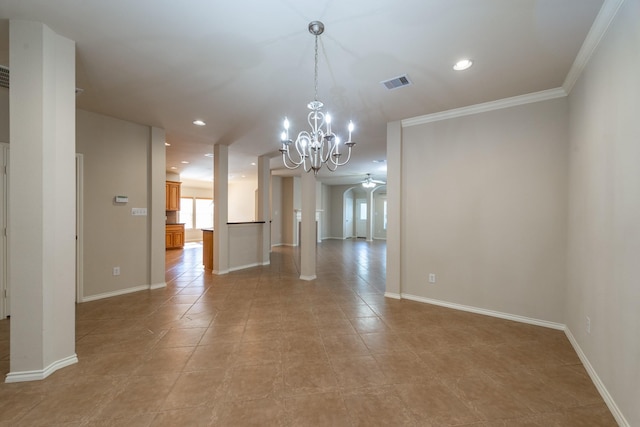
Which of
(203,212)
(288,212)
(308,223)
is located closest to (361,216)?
(288,212)

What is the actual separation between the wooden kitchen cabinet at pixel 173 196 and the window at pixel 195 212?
2002 mm

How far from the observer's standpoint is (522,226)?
3.18 meters

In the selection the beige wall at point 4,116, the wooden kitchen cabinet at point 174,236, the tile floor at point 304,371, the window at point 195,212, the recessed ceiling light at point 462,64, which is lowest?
the tile floor at point 304,371

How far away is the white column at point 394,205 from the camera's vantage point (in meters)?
4.00

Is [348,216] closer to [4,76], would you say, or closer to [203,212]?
[203,212]

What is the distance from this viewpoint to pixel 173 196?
31.0 feet

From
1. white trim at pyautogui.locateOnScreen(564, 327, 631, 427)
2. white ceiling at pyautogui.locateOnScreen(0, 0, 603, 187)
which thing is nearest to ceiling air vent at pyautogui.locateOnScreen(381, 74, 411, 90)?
white ceiling at pyautogui.locateOnScreen(0, 0, 603, 187)

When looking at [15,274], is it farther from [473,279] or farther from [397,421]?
[473,279]

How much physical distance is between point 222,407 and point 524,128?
414 centimetres

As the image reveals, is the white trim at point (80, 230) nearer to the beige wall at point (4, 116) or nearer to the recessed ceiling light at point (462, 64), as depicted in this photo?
the beige wall at point (4, 116)

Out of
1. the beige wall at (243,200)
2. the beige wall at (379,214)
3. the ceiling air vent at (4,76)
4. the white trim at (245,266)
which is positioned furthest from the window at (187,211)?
the ceiling air vent at (4,76)

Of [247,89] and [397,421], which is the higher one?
[247,89]

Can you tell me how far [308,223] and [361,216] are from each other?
29.6 ft

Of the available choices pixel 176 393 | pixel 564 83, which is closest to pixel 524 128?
pixel 564 83
